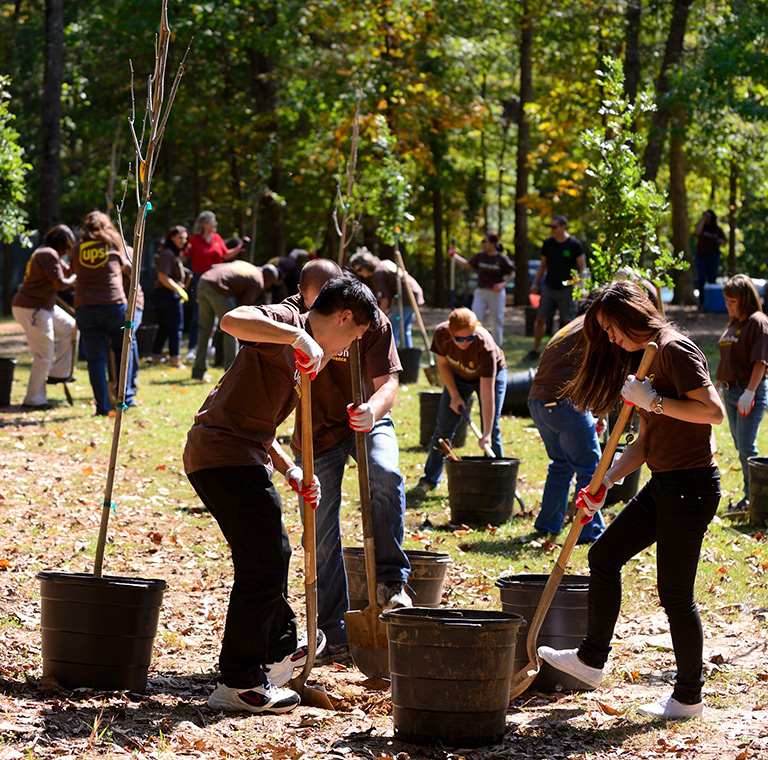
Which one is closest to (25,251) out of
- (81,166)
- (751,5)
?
(81,166)

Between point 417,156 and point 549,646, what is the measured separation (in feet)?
61.7

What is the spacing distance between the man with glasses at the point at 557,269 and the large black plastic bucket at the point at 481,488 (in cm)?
698

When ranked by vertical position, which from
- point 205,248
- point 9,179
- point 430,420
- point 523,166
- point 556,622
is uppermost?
point 523,166

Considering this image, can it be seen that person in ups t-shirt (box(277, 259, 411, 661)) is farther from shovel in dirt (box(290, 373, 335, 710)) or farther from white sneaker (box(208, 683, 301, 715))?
white sneaker (box(208, 683, 301, 715))

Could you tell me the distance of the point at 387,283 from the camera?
14.5m

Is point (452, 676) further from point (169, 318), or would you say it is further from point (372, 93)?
point (372, 93)

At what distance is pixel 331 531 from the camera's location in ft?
18.2

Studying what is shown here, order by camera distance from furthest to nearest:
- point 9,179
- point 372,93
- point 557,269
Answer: point 372,93
point 557,269
point 9,179

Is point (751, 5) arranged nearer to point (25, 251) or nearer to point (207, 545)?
point (207, 545)

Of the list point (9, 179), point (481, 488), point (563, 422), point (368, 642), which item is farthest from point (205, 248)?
point (368, 642)

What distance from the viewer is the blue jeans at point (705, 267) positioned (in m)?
21.2

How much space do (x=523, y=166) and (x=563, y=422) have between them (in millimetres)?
17918

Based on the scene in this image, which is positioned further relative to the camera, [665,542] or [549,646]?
[549,646]

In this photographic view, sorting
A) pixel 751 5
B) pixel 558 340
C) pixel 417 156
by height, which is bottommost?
pixel 558 340
